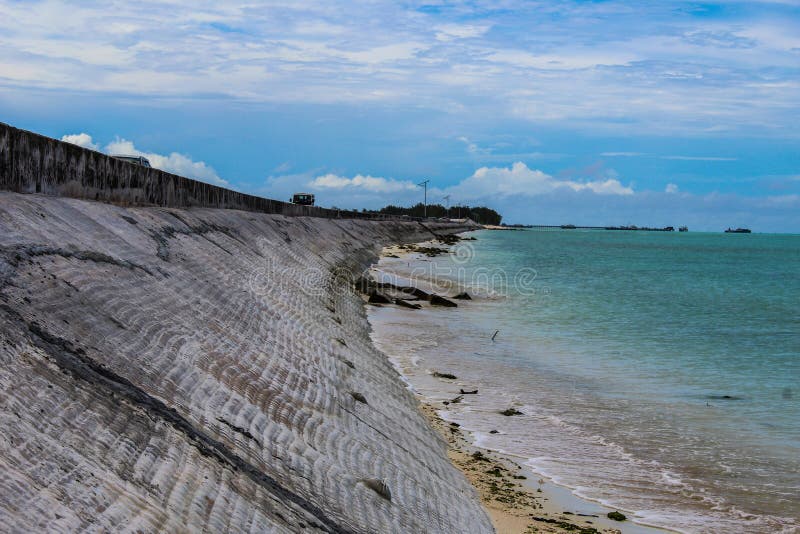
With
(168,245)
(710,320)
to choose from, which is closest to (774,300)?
(710,320)

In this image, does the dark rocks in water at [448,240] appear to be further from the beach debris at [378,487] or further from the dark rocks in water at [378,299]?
the beach debris at [378,487]

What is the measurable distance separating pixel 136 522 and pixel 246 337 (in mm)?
4710

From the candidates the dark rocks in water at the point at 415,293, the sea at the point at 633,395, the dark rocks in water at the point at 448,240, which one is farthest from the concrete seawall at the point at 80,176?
the dark rocks in water at the point at 448,240

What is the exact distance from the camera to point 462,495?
7.22 metres

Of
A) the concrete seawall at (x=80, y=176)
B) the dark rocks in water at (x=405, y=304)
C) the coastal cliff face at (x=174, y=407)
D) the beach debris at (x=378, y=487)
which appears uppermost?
the concrete seawall at (x=80, y=176)

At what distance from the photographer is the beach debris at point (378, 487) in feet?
18.7

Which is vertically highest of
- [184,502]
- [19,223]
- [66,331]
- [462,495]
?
[19,223]

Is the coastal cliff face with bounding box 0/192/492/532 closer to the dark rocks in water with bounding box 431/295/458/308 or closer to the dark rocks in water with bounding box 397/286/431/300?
the dark rocks in water with bounding box 431/295/458/308

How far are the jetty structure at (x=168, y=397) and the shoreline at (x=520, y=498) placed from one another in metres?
0.28

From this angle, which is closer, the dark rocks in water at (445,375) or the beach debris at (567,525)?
the beach debris at (567,525)

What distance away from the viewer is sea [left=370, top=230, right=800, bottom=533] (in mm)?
8344

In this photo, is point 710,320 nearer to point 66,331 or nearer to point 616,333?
point 616,333

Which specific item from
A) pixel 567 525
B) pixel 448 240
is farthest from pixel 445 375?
pixel 448 240

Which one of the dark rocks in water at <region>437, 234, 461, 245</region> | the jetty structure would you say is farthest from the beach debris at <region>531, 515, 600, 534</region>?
the dark rocks in water at <region>437, 234, 461, 245</region>
